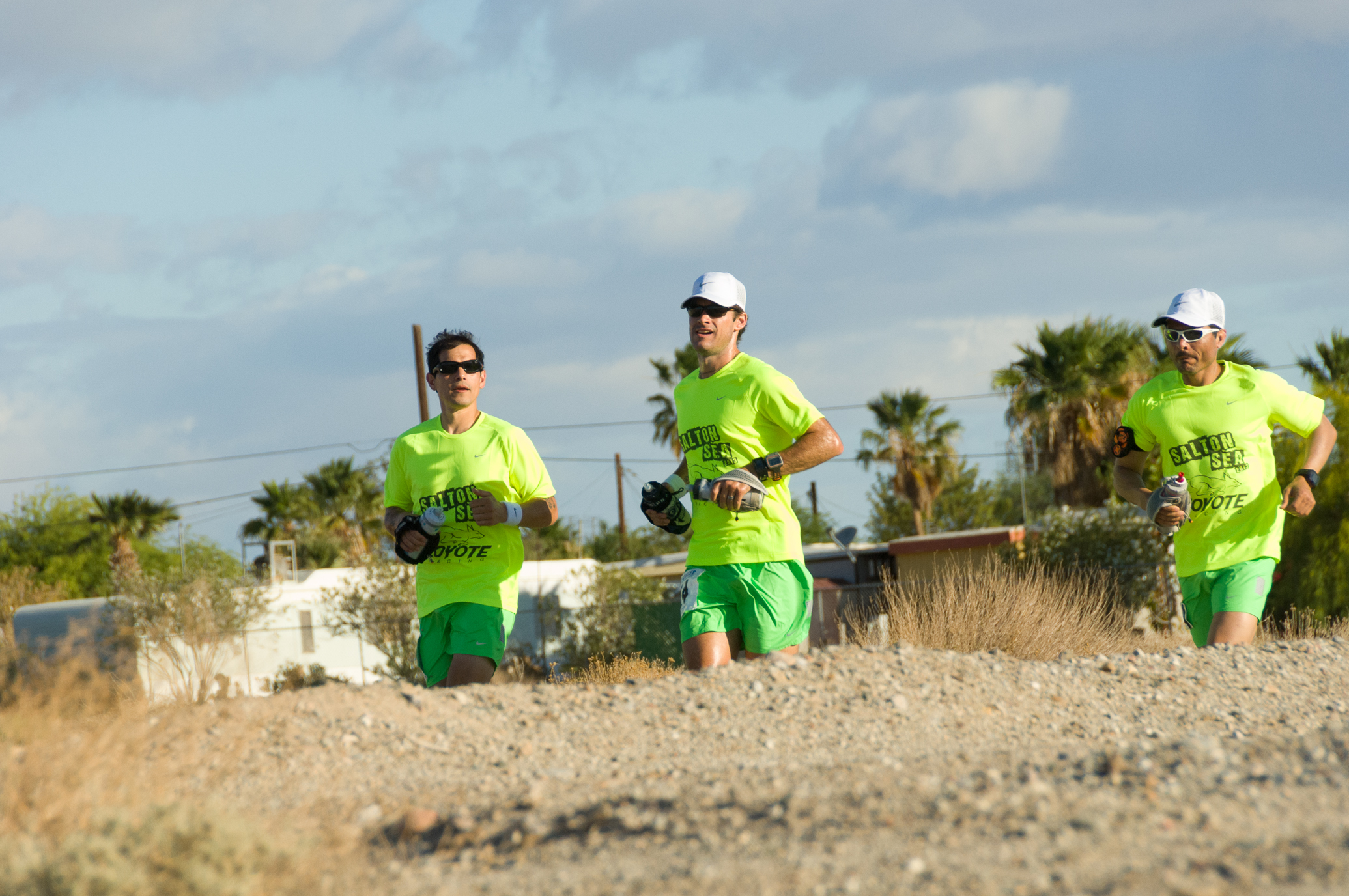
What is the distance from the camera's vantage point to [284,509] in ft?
138

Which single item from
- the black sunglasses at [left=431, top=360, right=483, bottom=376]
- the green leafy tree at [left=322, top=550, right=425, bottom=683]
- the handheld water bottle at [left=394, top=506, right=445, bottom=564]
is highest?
the black sunglasses at [left=431, top=360, right=483, bottom=376]

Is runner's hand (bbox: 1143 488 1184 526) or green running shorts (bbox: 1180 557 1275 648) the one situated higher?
runner's hand (bbox: 1143 488 1184 526)

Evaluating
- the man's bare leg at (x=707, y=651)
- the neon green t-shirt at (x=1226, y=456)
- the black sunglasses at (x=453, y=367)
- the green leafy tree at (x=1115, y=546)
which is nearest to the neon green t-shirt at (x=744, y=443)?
the man's bare leg at (x=707, y=651)

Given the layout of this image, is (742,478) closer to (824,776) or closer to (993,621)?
(824,776)

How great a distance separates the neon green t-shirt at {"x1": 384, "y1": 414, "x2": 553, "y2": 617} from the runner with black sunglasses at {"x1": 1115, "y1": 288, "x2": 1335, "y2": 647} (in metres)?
3.28

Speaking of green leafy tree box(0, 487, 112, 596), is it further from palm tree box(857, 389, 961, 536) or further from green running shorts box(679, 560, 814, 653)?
green running shorts box(679, 560, 814, 653)

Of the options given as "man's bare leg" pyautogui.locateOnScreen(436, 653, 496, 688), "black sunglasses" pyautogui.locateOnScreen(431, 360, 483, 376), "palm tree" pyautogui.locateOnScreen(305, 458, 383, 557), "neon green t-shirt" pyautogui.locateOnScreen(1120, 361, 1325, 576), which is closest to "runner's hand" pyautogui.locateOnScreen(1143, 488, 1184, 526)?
"neon green t-shirt" pyautogui.locateOnScreen(1120, 361, 1325, 576)

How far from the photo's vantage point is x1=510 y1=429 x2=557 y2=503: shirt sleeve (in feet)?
20.6

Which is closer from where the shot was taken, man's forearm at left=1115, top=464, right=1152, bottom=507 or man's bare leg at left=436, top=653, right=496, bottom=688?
man's bare leg at left=436, top=653, right=496, bottom=688

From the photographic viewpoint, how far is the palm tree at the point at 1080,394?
26.4m

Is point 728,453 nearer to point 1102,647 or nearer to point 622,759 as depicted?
point 622,759

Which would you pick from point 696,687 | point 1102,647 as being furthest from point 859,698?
point 1102,647

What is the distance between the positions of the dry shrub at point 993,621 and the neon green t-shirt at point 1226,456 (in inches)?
66.1

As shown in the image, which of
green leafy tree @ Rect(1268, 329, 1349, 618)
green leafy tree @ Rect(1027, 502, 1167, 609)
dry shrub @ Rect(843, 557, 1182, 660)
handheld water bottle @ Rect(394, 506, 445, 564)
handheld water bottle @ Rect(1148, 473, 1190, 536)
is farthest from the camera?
green leafy tree @ Rect(1027, 502, 1167, 609)
